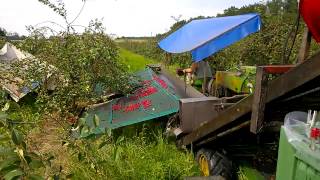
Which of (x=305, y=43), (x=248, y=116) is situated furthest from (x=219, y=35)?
(x=305, y=43)

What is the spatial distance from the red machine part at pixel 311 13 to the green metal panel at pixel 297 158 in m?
0.85

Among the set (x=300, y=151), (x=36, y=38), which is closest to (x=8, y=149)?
(x=300, y=151)

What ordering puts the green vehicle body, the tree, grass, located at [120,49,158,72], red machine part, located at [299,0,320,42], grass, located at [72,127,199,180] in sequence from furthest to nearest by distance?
grass, located at [120,49,158,72]
the tree
the green vehicle body
grass, located at [72,127,199,180]
red machine part, located at [299,0,320,42]

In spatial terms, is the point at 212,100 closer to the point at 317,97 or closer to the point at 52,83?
the point at 317,97

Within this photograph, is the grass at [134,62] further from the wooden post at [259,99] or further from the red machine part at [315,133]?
the red machine part at [315,133]

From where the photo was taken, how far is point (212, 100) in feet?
16.9

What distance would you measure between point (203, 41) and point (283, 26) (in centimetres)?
836

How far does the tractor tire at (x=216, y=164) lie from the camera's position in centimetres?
492

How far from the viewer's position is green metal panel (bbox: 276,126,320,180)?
205 cm

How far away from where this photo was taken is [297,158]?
218cm

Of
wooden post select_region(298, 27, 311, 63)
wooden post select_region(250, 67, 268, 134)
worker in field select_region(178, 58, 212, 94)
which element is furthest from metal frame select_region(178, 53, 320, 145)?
worker in field select_region(178, 58, 212, 94)

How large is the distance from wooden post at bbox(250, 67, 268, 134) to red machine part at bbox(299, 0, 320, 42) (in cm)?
52

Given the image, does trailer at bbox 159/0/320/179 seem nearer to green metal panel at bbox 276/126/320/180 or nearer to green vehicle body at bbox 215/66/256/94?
green metal panel at bbox 276/126/320/180

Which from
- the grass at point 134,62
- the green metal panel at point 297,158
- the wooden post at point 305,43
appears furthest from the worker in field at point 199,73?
the green metal panel at point 297,158
